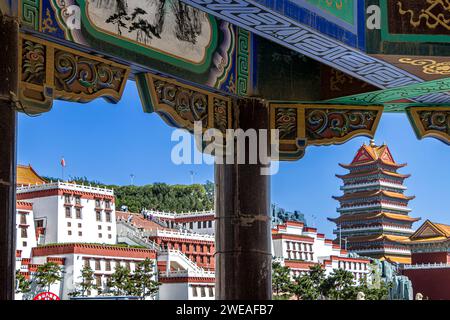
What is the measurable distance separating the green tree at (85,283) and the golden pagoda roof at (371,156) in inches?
809

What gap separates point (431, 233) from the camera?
136 feet

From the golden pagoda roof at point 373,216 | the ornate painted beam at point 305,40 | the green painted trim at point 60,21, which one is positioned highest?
the golden pagoda roof at point 373,216

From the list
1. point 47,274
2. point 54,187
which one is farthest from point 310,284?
point 47,274

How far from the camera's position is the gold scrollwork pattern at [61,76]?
126 inches

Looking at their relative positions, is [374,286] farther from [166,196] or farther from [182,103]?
[182,103]

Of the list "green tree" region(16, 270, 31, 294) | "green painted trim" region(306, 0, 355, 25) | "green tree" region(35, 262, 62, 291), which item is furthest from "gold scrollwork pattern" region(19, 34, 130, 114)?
"green tree" region(35, 262, 62, 291)

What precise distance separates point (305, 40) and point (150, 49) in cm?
68

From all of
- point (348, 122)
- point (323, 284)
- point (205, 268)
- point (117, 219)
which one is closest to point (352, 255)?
point (323, 284)

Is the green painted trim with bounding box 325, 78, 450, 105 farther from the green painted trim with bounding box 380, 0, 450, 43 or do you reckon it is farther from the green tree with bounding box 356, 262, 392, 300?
the green tree with bounding box 356, 262, 392, 300

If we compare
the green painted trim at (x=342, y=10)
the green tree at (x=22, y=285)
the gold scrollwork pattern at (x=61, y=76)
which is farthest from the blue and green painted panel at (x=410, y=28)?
the green tree at (x=22, y=285)

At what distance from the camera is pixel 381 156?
50.9 metres

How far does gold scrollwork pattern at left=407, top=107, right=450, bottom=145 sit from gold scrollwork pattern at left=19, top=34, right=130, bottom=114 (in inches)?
75.6

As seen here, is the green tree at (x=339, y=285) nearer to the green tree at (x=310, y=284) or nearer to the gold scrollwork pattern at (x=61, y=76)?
the green tree at (x=310, y=284)
